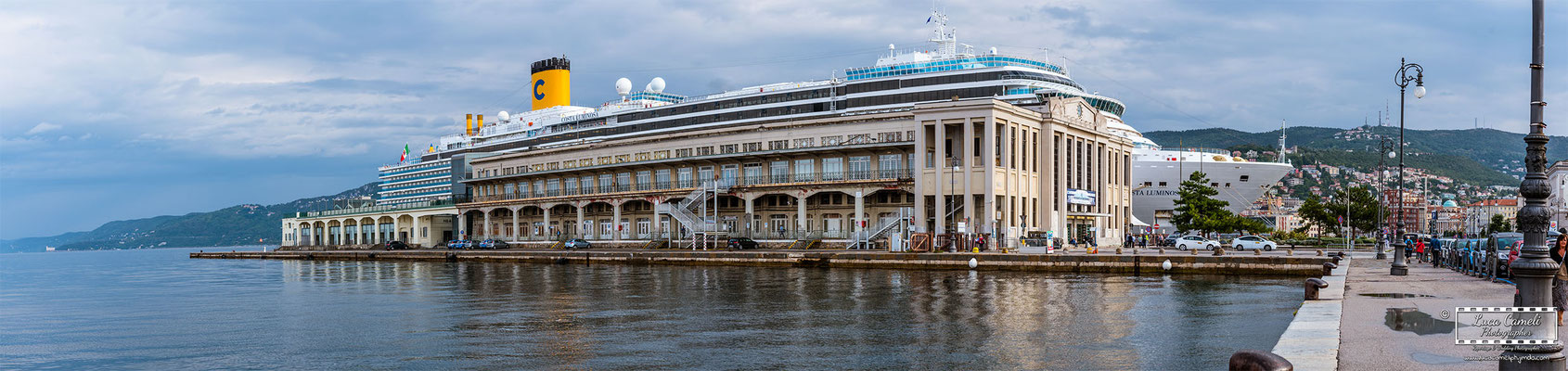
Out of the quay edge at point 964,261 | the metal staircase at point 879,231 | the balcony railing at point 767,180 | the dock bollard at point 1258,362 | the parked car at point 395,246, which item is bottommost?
the parked car at point 395,246

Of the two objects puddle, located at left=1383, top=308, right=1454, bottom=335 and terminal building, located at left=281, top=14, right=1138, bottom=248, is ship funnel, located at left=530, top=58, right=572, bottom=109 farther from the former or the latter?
puddle, located at left=1383, top=308, right=1454, bottom=335

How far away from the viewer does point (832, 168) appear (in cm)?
6894

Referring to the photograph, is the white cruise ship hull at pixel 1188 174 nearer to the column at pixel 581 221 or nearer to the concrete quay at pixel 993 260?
the concrete quay at pixel 993 260

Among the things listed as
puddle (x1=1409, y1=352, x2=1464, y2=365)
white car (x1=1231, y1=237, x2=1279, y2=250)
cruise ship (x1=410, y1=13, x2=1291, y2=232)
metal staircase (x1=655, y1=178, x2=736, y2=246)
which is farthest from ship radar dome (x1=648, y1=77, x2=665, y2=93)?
puddle (x1=1409, y1=352, x2=1464, y2=365)

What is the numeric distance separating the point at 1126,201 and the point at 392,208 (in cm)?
6953

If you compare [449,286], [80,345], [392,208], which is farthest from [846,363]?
[392,208]

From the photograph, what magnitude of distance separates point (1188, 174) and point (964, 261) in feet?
148

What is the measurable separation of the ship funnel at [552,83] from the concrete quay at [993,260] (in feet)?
158

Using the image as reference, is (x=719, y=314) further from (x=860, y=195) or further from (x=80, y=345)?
(x=860, y=195)

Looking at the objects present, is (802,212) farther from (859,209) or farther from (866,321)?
(866,321)

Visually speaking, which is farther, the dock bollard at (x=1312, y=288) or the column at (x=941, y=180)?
the column at (x=941, y=180)

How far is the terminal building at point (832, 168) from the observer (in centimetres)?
6159

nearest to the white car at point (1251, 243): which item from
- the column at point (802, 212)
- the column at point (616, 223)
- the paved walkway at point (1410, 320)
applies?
the column at point (802, 212)

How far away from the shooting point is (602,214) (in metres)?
85.1
